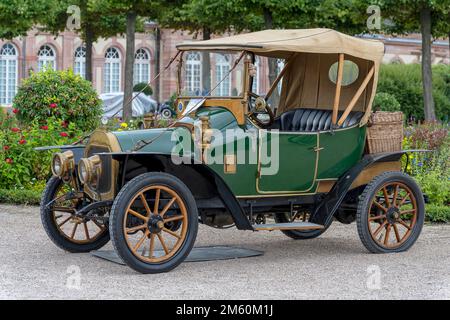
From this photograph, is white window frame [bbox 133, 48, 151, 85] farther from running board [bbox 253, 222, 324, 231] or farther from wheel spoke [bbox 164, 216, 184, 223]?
wheel spoke [bbox 164, 216, 184, 223]

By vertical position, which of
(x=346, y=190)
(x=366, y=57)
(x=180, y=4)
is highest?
(x=180, y=4)

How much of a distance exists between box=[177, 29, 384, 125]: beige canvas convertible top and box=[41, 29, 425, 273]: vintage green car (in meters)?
0.01

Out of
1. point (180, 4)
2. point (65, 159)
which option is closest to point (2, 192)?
point (65, 159)

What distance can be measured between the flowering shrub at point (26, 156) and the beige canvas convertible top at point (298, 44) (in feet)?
14.4

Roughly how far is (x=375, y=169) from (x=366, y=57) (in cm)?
101

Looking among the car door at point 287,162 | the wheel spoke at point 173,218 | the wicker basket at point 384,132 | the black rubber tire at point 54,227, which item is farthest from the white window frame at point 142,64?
the wheel spoke at point 173,218

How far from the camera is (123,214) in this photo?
732cm

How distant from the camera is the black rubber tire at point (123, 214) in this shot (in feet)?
24.0

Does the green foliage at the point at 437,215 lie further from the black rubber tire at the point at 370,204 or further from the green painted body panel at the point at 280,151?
the green painted body panel at the point at 280,151

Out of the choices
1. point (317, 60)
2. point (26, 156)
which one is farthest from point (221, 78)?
point (26, 156)

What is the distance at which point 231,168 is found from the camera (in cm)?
798

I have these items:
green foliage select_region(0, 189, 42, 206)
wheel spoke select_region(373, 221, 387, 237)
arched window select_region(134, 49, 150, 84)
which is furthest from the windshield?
arched window select_region(134, 49, 150, 84)

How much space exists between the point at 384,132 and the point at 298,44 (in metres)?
1.22
